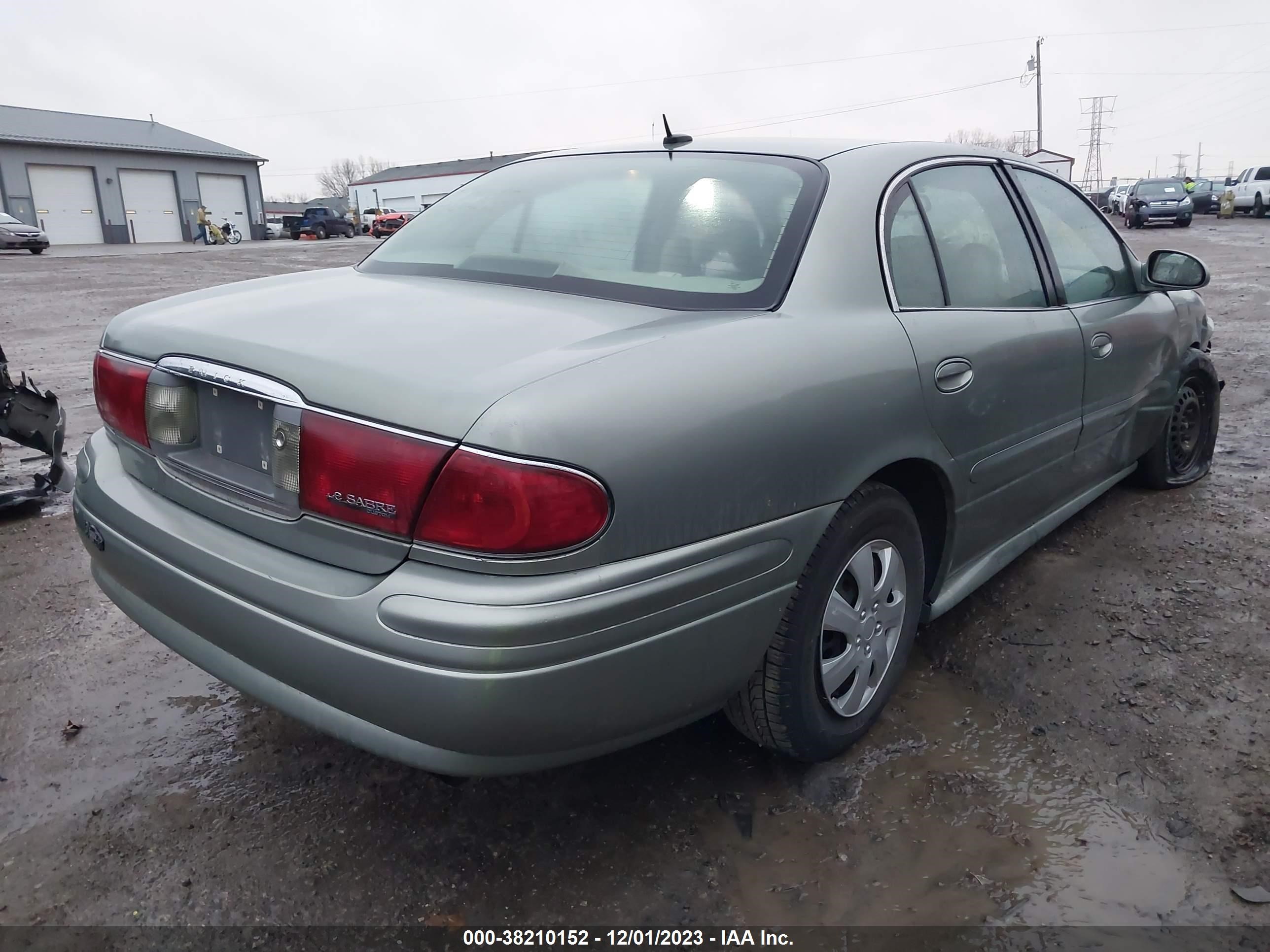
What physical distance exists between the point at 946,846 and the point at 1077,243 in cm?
229

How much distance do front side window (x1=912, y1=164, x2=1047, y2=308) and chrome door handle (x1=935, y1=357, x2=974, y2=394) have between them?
219 millimetres

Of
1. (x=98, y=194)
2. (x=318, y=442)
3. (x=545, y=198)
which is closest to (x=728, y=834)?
(x=318, y=442)

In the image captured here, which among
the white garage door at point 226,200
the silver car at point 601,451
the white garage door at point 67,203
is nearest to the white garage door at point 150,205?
the white garage door at point 67,203

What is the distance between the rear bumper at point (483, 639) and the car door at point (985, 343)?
0.70m

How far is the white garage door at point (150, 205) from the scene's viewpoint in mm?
43188

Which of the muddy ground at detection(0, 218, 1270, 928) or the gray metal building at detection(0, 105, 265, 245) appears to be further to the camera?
the gray metal building at detection(0, 105, 265, 245)

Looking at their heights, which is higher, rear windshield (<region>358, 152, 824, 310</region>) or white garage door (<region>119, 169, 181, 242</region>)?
white garage door (<region>119, 169, 181, 242</region>)

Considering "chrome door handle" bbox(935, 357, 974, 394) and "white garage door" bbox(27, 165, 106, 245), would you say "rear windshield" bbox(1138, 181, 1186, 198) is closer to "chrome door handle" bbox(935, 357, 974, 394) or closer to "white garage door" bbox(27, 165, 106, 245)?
"chrome door handle" bbox(935, 357, 974, 394)

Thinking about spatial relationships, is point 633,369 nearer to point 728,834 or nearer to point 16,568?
Answer: point 728,834

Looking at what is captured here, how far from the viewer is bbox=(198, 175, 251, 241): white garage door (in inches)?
1842

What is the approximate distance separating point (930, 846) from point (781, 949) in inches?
18.5

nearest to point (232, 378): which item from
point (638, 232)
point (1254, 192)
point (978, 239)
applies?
point (638, 232)

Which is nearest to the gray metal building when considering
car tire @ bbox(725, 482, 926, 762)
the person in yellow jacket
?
the person in yellow jacket

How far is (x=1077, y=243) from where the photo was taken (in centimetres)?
335
